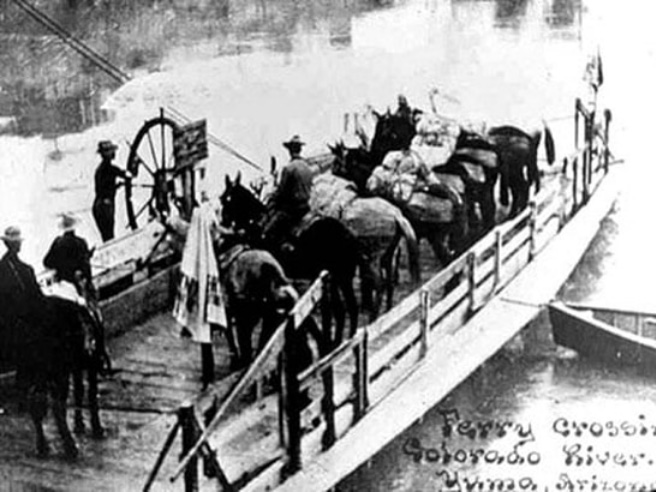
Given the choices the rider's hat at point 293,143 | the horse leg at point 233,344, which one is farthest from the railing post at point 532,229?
the horse leg at point 233,344

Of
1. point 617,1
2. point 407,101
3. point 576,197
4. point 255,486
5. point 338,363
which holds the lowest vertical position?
point 255,486

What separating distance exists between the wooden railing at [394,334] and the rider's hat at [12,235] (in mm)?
439

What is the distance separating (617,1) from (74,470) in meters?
1.23

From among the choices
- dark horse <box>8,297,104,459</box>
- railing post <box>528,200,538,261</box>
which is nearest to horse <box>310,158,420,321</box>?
railing post <box>528,200,538,261</box>

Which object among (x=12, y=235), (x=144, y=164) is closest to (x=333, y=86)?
(x=144, y=164)

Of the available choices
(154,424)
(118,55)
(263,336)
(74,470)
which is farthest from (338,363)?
(118,55)

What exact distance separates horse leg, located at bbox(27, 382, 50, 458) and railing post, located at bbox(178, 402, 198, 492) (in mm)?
255

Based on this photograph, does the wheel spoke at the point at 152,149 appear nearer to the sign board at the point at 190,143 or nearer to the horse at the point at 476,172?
the sign board at the point at 190,143

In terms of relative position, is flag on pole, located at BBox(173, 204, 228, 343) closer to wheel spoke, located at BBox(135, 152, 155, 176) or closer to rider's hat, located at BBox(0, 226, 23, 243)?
wheel spoke, located at BBox(135, 152, 155, 176)

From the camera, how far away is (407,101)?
8.52ft

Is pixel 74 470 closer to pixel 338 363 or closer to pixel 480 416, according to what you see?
pixel 338 363

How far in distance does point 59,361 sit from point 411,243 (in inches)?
25.5

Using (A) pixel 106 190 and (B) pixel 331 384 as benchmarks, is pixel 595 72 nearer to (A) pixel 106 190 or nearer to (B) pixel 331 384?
(B) pixel 331 384

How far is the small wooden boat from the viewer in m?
2.62
